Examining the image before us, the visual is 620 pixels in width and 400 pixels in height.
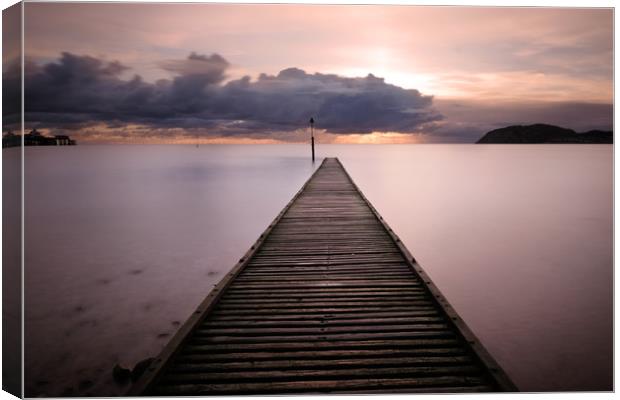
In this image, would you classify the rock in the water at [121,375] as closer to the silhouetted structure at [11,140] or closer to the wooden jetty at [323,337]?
the wooden jetty at [323,337]

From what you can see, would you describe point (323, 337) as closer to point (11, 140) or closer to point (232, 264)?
point (11, 140)

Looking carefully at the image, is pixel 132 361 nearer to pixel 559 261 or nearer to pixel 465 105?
pixel 465 105

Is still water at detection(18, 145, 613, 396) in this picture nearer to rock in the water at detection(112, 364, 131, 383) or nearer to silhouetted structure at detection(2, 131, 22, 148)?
rock in the water at detection(112, 364, 131, 383)

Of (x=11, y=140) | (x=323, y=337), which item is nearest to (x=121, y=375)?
(x=323, y=337)

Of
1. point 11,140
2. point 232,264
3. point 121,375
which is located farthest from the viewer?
point 232,264

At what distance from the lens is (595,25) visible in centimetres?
365

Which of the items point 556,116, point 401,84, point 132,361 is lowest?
point 132,361

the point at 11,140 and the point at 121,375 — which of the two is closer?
the point at 11,140

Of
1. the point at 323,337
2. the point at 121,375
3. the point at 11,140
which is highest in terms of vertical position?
the point at 11,140

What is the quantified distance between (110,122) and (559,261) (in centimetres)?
776

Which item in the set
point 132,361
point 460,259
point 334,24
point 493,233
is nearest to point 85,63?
point 334,24

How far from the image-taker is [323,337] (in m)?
3.23

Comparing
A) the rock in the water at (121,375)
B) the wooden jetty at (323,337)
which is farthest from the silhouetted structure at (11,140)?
the rock in the water at (121,375)

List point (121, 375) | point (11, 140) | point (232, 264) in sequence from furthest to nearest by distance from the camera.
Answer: point (232, 264), point (121, 375), point (11, 140)
